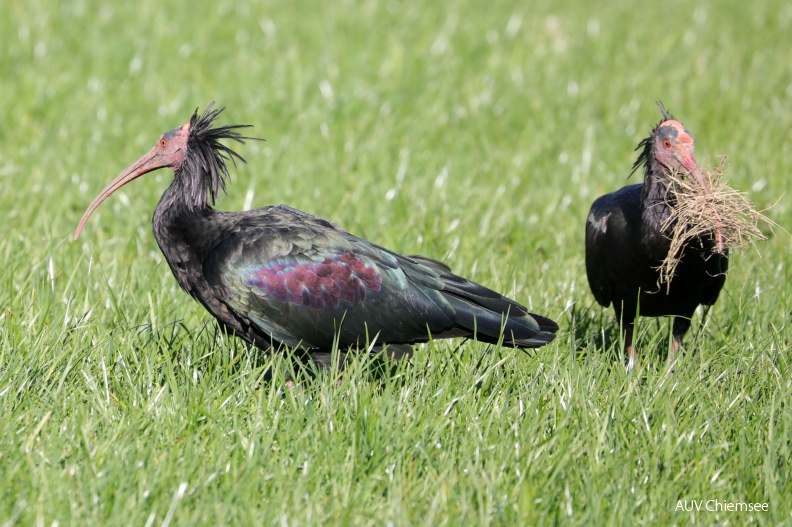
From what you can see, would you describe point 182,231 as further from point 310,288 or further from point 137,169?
point 310,288

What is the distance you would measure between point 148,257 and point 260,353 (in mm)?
1532

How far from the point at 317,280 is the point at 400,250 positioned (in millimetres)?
1711

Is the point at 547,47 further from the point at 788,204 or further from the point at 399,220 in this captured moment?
the point at 399,220

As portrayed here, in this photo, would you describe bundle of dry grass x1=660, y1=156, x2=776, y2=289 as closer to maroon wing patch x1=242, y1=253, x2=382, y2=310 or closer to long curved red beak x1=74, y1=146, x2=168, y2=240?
maroon wing patch x1=242, y1=253, x2=382, y2=310

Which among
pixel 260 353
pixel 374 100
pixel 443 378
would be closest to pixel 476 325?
pixel 443 378

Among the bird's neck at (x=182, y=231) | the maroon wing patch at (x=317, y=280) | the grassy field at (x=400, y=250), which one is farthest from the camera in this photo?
the bird's neck at (x=182, y=231)

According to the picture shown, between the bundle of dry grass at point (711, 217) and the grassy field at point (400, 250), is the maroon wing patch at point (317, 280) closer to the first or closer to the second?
the grassy field at point (400, 250)

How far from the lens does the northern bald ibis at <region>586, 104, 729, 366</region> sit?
4.75 metres

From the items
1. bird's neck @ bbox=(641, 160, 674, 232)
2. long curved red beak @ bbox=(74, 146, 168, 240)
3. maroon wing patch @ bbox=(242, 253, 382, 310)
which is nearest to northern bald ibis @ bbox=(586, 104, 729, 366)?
bird's neck @ bbox=(641, 160, 674, 232)

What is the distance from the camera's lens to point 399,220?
6.86 m

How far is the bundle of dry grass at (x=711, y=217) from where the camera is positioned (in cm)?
445

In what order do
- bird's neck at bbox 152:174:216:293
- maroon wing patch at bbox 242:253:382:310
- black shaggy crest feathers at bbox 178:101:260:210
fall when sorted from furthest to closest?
black shaggy crest feathers at bbox 178:101:260:210 < bird's neck at bbox 152:174:216:293 < maroon wing patch at bbox 242:253:382:310

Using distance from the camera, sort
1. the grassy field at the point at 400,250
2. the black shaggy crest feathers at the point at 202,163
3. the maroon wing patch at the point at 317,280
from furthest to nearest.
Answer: the black shaggy crest feathers at the point at 202,163 < the maroon wing patch at the point at 317,280 < the grassy field at the point at 400,250

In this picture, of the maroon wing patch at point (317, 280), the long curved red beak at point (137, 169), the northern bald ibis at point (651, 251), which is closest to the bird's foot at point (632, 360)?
the northern bald ibis at point (651, 251)
